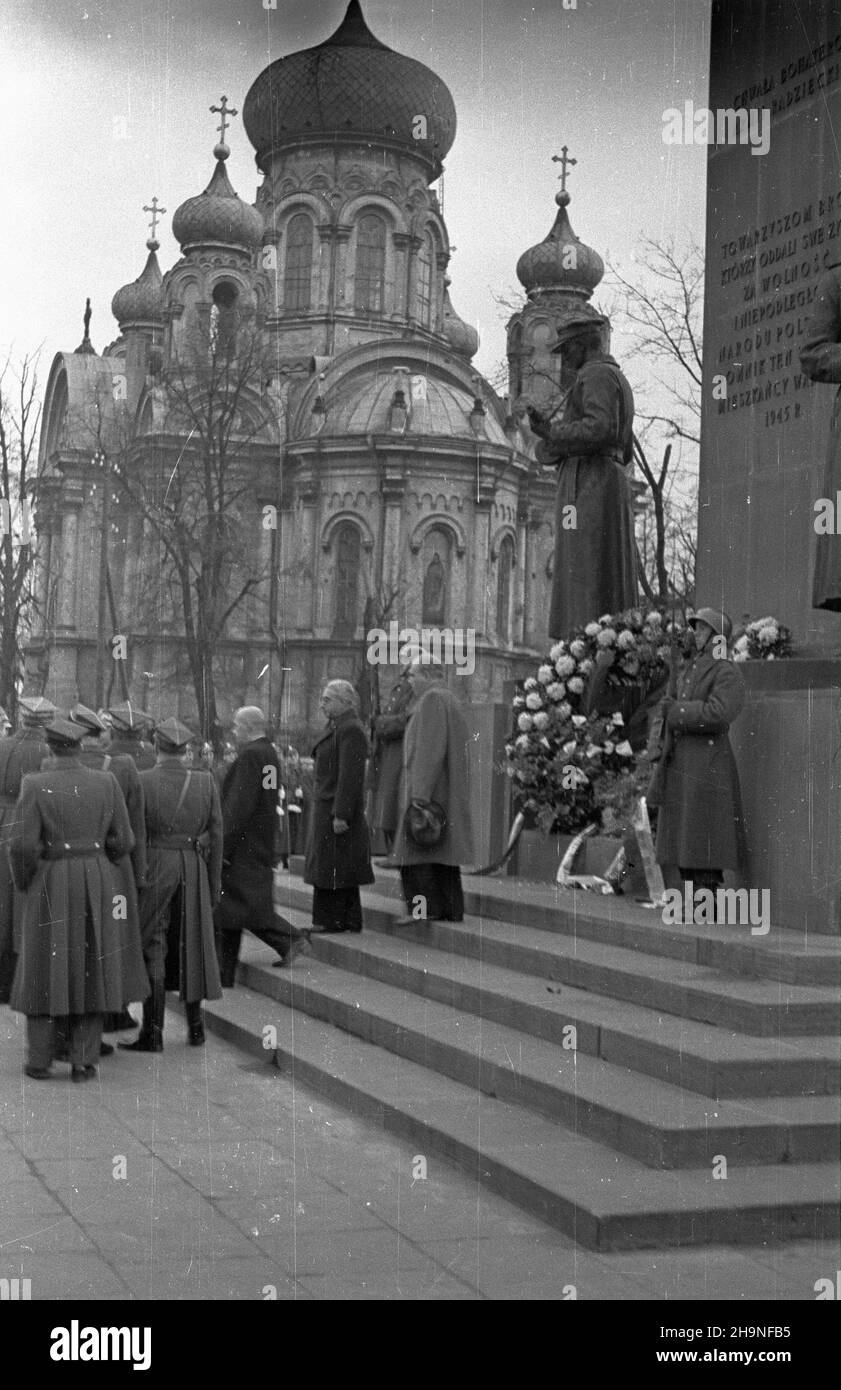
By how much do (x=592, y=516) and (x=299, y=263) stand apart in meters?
47.2

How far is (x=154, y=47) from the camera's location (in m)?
8.70

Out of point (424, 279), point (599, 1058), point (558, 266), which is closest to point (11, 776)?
point (599, 1058)

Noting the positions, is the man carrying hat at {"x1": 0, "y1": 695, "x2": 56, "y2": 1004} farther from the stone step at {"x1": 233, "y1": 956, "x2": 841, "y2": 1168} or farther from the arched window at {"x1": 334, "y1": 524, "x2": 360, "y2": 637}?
the arched window at {"x1": 334, "y1": 524, "x2": 360, "y2": 637}

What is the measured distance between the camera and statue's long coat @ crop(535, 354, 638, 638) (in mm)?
11742

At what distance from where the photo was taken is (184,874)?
9445mm

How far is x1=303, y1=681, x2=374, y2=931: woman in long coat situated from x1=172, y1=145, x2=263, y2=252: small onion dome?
158 ft

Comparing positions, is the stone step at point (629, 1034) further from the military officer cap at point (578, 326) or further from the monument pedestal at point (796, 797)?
the military officer cap at point (578, 326)

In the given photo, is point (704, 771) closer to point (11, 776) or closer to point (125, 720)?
point (125, 720)

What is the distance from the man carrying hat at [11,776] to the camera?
10.7 meters

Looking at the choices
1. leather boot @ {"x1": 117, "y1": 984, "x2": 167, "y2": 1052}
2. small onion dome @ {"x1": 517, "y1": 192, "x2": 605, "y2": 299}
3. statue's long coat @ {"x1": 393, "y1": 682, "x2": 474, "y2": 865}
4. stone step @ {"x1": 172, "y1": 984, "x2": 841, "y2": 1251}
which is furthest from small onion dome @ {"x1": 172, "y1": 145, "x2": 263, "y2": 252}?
stone step @ {"x1": 172, "y1": 984, "x2": 841, "y2": 1251}

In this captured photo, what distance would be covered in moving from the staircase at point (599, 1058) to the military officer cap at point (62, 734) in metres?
1.76
